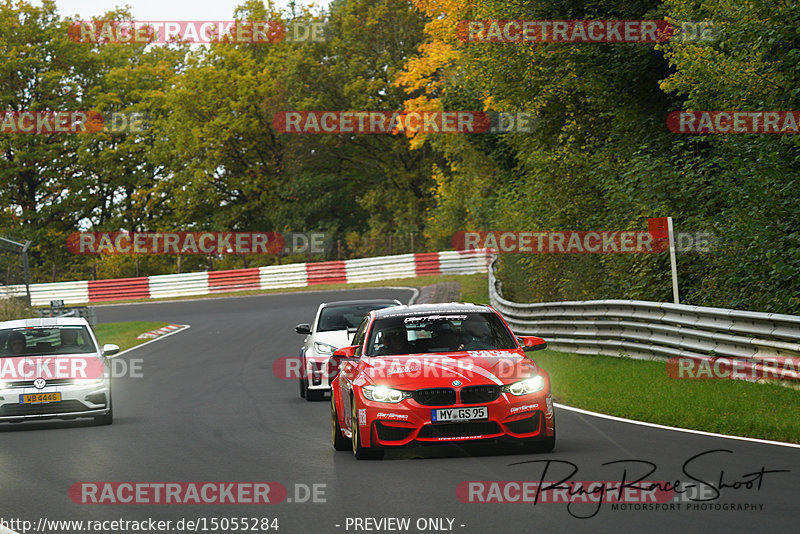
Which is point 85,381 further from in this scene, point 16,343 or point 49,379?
point 16,343

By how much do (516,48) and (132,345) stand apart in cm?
1467

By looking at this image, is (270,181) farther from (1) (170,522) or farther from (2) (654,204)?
(1) (170,522)

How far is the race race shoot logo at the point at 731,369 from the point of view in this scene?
1382 centimetres

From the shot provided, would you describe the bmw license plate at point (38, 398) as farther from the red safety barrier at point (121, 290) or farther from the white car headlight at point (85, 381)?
the red safety barrier at point (121, 290)

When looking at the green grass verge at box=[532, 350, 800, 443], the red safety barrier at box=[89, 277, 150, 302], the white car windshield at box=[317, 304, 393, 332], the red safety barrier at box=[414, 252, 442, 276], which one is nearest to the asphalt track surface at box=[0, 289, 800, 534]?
the green grass verge at box=[532, 350, 800, 443]

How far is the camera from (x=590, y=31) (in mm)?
25250

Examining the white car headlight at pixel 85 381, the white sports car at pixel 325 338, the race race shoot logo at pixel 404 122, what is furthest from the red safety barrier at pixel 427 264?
the white car headlight at pixel 85 381

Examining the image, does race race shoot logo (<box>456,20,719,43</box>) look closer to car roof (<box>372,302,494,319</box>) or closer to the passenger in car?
car roof (<box>372,302,494,319</box>)

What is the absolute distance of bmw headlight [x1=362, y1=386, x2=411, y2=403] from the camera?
400 inches

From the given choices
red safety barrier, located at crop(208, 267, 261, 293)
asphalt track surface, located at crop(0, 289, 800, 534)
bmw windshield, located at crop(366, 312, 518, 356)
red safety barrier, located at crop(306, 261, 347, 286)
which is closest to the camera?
asphalt track surface, located at crop(0, 289, 800, 534)

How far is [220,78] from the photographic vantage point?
67.6 metres

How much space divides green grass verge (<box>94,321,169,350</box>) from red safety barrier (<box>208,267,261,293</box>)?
12581 millimetres

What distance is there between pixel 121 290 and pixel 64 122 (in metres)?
19.1

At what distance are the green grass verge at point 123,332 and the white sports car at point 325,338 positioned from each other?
16.6 metres
